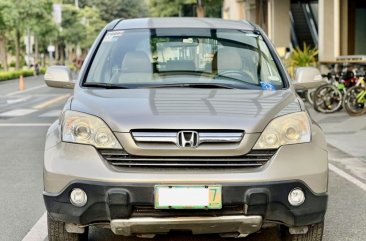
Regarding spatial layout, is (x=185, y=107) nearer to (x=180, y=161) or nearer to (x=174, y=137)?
(x=174, y=137)

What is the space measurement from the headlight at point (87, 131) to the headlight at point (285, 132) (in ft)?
2.97

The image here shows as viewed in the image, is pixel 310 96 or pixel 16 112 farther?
pixel 16 112

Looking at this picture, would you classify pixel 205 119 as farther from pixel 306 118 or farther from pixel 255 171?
pixel 306 118

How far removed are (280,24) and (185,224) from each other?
27.8m

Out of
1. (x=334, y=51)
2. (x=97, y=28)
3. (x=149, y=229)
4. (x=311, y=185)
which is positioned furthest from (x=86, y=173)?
(x=97, y=28)

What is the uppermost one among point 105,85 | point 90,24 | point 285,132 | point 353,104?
point 90,24

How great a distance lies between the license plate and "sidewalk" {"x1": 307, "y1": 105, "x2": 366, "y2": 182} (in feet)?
13.5

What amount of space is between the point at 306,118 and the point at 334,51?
62.1ft

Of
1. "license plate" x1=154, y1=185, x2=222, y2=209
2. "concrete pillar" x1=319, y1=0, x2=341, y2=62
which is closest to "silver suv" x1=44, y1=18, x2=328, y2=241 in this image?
"license plate" x1=154, y1=185, x2=222, y2=209

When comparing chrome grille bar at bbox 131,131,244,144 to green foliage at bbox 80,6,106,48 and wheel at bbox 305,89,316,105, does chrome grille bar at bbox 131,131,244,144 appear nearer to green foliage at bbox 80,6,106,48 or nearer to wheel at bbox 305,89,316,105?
wheel at bbox 305,89,316,105

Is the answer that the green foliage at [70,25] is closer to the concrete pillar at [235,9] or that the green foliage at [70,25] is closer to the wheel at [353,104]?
the concrete pillar at [235,9]

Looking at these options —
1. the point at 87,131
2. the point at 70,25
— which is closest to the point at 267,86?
the point at 87,131

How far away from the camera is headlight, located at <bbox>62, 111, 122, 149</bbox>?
13.1ft

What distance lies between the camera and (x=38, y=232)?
5184 millimetres
